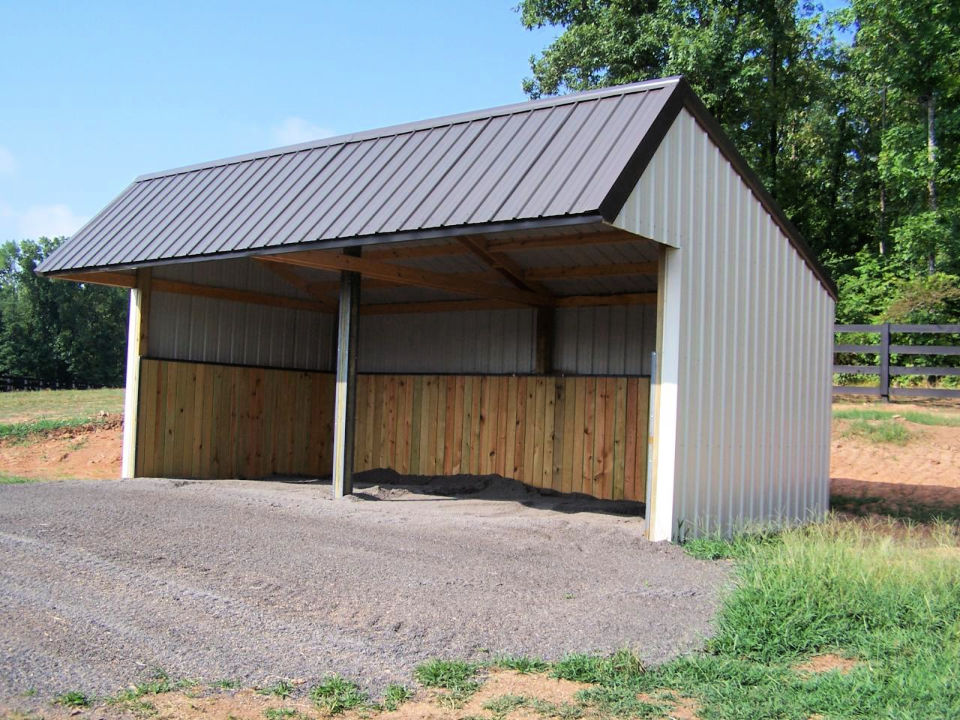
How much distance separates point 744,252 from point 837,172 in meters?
24.1

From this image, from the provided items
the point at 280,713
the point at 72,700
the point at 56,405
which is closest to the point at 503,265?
the point at 280,713

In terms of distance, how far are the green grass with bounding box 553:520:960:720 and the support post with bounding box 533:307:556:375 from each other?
6.53m

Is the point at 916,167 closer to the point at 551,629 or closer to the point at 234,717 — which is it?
the point at 551,629

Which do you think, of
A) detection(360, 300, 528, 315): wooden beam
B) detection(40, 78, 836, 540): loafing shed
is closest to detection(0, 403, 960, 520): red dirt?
detection(40, 78, 836, 540): loafing shed

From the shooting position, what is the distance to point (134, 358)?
13055 mm

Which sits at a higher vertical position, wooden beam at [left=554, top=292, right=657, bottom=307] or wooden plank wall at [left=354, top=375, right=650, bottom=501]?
wooden beam at [left=554, top=292, right=657, bottom=307]

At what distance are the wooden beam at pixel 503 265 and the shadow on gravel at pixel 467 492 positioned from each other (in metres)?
2.70

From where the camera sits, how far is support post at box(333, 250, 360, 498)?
11.2m

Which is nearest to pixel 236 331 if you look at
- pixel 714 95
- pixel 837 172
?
pixel 714 95

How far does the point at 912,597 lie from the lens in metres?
6.48

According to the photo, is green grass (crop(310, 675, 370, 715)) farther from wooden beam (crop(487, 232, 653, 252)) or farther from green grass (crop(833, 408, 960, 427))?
green grass (crop(833, 408, 960, 427))

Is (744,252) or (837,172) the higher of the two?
(837,172)

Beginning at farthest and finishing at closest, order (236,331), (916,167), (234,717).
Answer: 1. (916,167)
2. (236,331)
3. (234,717)

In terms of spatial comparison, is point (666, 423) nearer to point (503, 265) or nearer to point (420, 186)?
point (420, 186)
